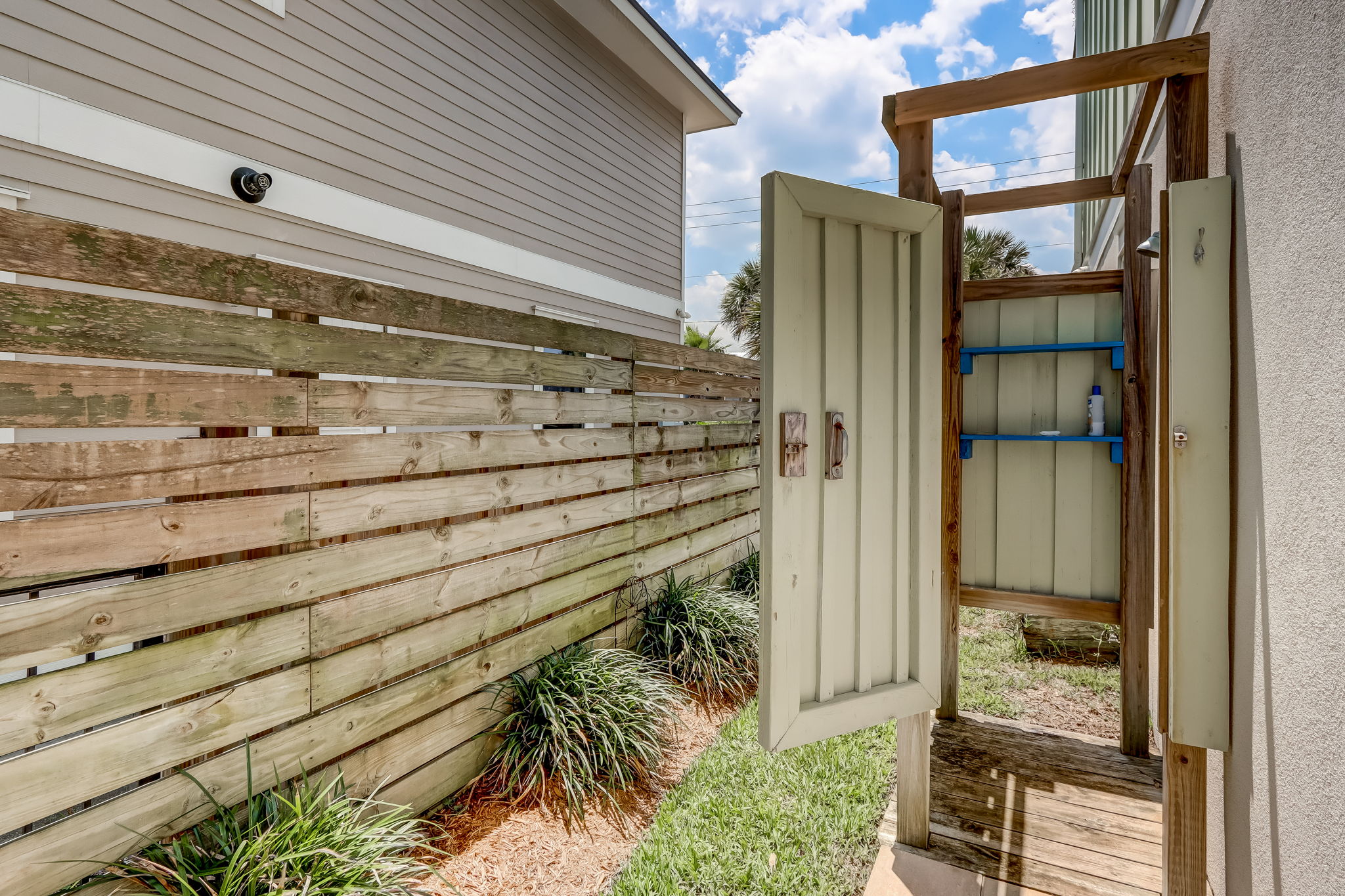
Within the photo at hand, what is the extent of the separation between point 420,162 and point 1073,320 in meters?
4.05

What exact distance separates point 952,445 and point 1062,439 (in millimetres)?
551

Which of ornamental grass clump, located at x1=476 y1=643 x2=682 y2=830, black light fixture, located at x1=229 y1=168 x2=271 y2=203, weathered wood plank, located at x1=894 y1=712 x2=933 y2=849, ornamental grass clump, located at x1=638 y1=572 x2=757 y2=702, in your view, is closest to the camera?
weathered wood plank, located at x1=894 y1=712 x2=933 y2=849

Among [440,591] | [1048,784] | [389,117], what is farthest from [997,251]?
[440,591]

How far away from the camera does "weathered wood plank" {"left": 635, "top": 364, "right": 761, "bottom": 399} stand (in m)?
3.68

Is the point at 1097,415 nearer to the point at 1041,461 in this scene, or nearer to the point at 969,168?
the point at 1041,461

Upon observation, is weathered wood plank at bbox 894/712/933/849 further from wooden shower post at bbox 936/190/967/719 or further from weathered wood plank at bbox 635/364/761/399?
weathered wood plank at bbox 635/364/761/399

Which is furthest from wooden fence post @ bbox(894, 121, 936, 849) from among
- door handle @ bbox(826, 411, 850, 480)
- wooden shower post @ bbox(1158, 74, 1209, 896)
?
door handle @ bbox(826, 411, 850, 480)

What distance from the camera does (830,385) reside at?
189 centimetres

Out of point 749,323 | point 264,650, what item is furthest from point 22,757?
point 749,323

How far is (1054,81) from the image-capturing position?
202 cm

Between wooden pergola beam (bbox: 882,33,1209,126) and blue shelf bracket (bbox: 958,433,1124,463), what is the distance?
126 centimetres

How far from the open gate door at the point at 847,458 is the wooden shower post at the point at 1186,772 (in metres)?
0.61

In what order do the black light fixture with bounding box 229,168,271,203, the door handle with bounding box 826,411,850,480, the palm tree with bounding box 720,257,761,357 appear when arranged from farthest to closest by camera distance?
the palm tree with bounding box 720,257,761,357, the black light fixture with bounding box 229,168,271,203, the door handle with bounding box 826,411,850,480

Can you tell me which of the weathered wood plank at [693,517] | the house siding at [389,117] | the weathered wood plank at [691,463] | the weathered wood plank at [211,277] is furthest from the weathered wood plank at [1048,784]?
the house siding at [389,117]
